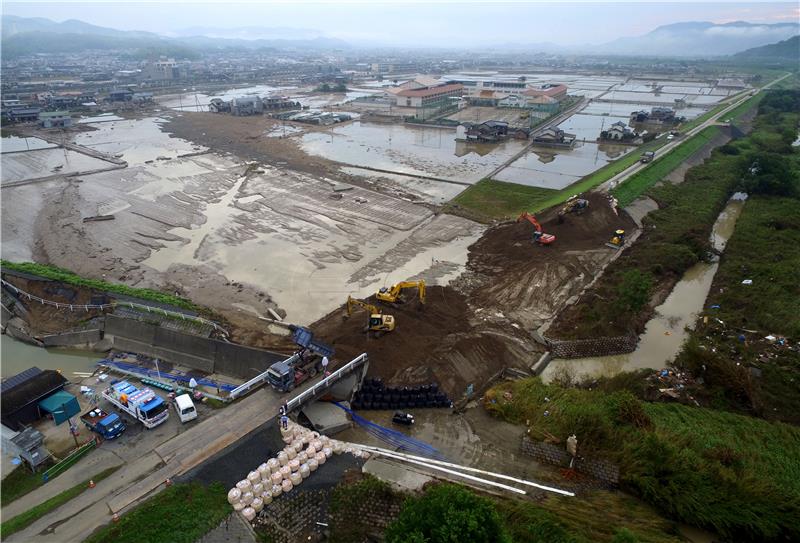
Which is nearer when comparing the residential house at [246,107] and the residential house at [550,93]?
the residential house at [246,107]

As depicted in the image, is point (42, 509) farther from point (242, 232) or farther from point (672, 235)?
point (672, 235)

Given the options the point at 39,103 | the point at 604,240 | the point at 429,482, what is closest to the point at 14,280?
the point at 429,482

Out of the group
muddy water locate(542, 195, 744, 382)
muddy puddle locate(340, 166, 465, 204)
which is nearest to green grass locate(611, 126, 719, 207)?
muddy water locate(542, 195, 744, 382)

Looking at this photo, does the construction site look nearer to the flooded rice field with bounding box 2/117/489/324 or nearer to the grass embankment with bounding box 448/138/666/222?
the flooded rice field with bounding box 2/117/489/324

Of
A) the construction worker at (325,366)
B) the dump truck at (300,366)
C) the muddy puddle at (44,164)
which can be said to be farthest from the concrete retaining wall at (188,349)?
the muddy puddle at (44,164)

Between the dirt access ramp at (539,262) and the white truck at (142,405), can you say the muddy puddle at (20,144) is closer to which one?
the white truck at (142,405)

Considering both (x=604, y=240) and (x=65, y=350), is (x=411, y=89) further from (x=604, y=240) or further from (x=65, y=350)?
(x=65, y=350)

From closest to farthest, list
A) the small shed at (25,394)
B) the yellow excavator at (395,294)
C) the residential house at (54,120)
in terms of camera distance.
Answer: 1. the small shed at (25,394)
2. the yellow excavator at (395,294)
3. the residential house at (54,120)
